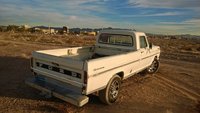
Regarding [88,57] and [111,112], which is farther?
[88,57]

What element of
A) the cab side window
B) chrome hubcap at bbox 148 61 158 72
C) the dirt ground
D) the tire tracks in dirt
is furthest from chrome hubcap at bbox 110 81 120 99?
chrome hubcap at bbox 148 61 158 72

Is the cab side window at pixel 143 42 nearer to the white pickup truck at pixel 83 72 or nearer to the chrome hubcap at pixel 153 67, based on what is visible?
the white pickup truck at pixel 83 72

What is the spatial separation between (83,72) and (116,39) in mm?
3856

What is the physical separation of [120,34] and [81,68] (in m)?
3.75

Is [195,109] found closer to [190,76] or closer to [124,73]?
[124,73]

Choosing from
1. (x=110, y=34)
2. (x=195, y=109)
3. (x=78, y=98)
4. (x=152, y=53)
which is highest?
(x=110, y=34)

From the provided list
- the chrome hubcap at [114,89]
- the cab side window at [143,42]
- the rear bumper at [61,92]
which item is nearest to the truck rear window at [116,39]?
the cab side window at [143,42]

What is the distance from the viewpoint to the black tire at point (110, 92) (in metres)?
5.73

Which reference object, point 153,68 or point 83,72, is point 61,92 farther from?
point 153,68

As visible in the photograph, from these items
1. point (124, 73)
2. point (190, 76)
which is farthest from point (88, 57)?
point (190, 76)

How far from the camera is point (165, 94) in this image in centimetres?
729

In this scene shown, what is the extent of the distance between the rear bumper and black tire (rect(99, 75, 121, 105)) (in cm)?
91

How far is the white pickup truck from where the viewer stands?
16.2 ft

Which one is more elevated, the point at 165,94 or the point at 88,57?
the point at 88,57
